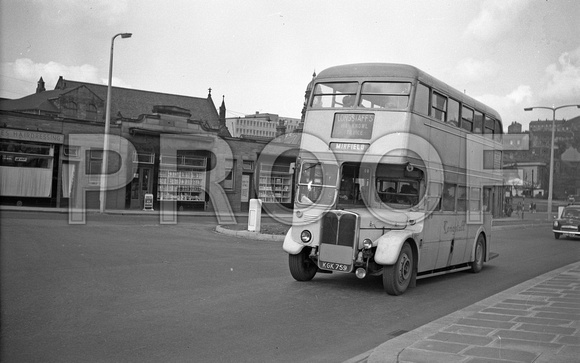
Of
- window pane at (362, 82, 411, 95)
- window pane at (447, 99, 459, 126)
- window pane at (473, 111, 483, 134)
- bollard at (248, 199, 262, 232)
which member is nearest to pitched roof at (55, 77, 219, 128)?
bollard at (248, 199, 262, 232)

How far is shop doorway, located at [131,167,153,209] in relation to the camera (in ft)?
116

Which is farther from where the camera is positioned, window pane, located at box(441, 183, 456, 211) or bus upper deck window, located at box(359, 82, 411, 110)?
window pane, located at box(441, 183, 456, 211)

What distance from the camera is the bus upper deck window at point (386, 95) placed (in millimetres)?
10219

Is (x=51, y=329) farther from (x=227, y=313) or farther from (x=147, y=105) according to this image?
(x=147, y=105)

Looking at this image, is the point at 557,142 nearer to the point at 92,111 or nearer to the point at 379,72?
the point at 379,72

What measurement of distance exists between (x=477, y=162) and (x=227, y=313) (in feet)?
27.0

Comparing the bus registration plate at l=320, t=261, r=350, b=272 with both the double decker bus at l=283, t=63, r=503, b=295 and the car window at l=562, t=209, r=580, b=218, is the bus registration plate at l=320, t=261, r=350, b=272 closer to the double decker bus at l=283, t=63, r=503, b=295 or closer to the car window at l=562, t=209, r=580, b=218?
the double decker bus at l=283, t=63, r=503, b=295

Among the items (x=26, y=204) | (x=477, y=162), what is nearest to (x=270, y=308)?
(x=477, y=162)

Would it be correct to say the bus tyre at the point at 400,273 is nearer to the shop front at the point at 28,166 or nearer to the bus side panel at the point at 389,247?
the bus side panel at the point at 389,247

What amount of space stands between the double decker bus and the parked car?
1833cm

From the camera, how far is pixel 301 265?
10.8 metres

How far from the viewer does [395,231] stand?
33.3 ft

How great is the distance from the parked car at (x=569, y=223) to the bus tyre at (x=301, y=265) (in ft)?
67.1

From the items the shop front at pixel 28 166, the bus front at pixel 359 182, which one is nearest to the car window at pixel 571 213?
the bus front at pixel 359 182
